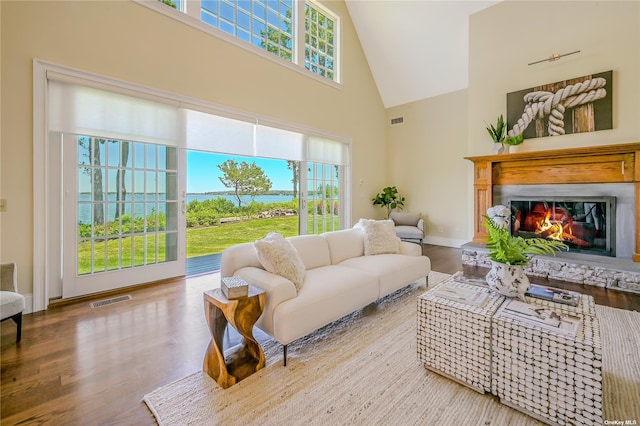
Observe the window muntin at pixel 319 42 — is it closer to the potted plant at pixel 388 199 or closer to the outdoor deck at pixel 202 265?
the potted plant at pixel 388 199

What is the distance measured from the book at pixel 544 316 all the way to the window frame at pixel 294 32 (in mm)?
4333

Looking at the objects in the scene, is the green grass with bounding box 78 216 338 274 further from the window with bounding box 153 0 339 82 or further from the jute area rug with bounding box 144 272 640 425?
the window with bounding box 153 0 339 82

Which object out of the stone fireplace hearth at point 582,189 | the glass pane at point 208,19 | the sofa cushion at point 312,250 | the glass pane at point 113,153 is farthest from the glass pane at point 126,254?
the stone fireplace hearth at point 582,189

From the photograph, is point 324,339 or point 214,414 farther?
point 324,339

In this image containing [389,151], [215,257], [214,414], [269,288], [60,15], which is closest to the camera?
[214,414]

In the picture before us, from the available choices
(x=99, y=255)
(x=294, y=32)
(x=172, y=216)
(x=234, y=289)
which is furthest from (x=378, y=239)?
(x=294, y=32)

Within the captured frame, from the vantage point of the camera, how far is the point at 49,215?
2.77 meters

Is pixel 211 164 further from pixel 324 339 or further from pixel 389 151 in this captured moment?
pixel 324 339

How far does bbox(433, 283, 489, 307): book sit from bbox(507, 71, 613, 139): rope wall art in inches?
136

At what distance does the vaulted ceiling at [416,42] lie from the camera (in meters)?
4.75

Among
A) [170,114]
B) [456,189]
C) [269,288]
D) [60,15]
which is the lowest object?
[269,288]

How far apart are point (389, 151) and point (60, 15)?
5782 mm

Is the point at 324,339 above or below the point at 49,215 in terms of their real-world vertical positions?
below

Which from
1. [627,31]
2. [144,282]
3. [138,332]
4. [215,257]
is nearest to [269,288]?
[138,332]
